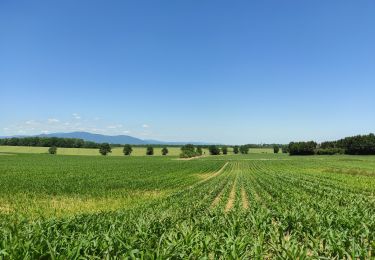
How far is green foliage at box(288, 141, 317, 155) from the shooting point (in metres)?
164

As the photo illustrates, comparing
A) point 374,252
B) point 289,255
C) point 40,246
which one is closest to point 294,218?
point 374,252

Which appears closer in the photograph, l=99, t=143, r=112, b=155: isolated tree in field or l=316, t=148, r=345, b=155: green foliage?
l=316, t=148, r=345, b=155: green foliage

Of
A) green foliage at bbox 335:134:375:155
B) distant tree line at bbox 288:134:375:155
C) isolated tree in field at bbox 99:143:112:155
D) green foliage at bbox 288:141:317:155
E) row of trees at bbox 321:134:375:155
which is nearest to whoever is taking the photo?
green foliage at bbox 335:134:375:155

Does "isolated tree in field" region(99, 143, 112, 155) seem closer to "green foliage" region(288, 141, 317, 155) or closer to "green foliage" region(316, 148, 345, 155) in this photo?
"green foliage" region(288, 141, 317, 155)

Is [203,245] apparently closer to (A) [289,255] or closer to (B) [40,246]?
(A) [289,255]

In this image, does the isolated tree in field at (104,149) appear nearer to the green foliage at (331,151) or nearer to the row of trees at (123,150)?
the row of trees at (123,150)

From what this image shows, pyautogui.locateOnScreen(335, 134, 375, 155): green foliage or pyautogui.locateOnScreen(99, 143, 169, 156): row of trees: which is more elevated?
pyautogui.locateOnScreen(335, 134, 375, 155): green foliage

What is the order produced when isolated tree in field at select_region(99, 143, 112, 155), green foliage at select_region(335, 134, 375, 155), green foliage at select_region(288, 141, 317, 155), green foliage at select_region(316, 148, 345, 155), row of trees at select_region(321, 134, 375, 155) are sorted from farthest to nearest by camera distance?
isolated tree in field at select_region(99, 143, 112, 155), green foliage at select_region(288, 141, 317, 155), green foliage at select_region(316, 148, 345, 155), row of trees at select_region(321, 134, 375, 155), green foliage at select_region(335, 134, 375, 155)

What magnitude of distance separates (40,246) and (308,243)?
7.57m

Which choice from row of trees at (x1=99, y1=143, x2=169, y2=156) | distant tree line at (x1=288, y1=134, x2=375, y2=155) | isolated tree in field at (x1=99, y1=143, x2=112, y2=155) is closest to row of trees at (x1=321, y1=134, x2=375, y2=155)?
distant tree line at (x1=288, y1=134, x2=375, y2=155)

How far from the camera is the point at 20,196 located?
2694cm

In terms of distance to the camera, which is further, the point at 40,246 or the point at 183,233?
the point at 183,233

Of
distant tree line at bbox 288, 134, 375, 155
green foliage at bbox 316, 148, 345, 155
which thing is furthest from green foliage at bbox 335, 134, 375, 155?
green foliage at bbox 316, 148, 345, 155

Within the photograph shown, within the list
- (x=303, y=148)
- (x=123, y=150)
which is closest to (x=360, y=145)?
(x=303, y=148)
